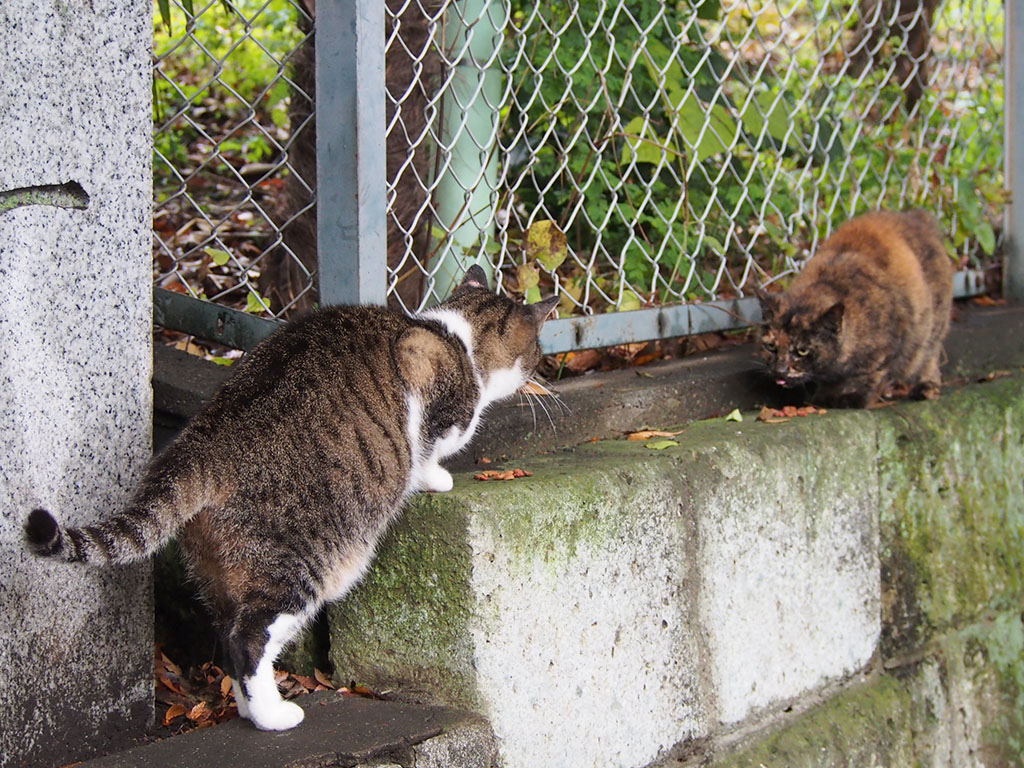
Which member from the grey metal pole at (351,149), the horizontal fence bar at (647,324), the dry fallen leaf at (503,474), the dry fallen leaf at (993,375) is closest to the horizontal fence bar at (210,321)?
the grey metal pole at (351,149)

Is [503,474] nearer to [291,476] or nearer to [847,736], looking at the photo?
[291,476]

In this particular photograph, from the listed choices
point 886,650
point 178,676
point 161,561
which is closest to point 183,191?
point 161,561

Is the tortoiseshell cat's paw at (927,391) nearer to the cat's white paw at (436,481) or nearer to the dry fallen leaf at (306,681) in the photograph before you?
the cat's white paw at (436,481)

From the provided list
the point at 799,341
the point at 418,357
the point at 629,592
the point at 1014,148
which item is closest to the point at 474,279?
the point at 418,357

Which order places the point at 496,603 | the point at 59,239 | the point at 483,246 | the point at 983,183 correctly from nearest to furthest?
the point at 59,239 → the point at 496,603 → the point at 483,246 → the point at 983,183

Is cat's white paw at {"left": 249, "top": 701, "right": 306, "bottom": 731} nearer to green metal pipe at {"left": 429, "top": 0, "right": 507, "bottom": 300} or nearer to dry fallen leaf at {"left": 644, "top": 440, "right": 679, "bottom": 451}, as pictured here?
dry fallen leaf at {"left": 644, "top": 440, "right": 679, "bottom": 451}

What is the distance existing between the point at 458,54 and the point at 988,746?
262 centimetres

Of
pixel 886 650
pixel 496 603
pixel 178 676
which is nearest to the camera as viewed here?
pixel 496 603

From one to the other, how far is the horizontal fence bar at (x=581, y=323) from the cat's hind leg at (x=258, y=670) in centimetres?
73

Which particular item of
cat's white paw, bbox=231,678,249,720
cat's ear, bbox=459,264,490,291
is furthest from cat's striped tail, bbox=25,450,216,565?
cat's ear, bbox=459,264,490,291

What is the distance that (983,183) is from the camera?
15.1 ft

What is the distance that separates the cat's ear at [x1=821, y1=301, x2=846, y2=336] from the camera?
3705 millimetres

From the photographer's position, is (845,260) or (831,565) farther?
(845,260)

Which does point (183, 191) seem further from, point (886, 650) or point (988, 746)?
point (988, 746)
